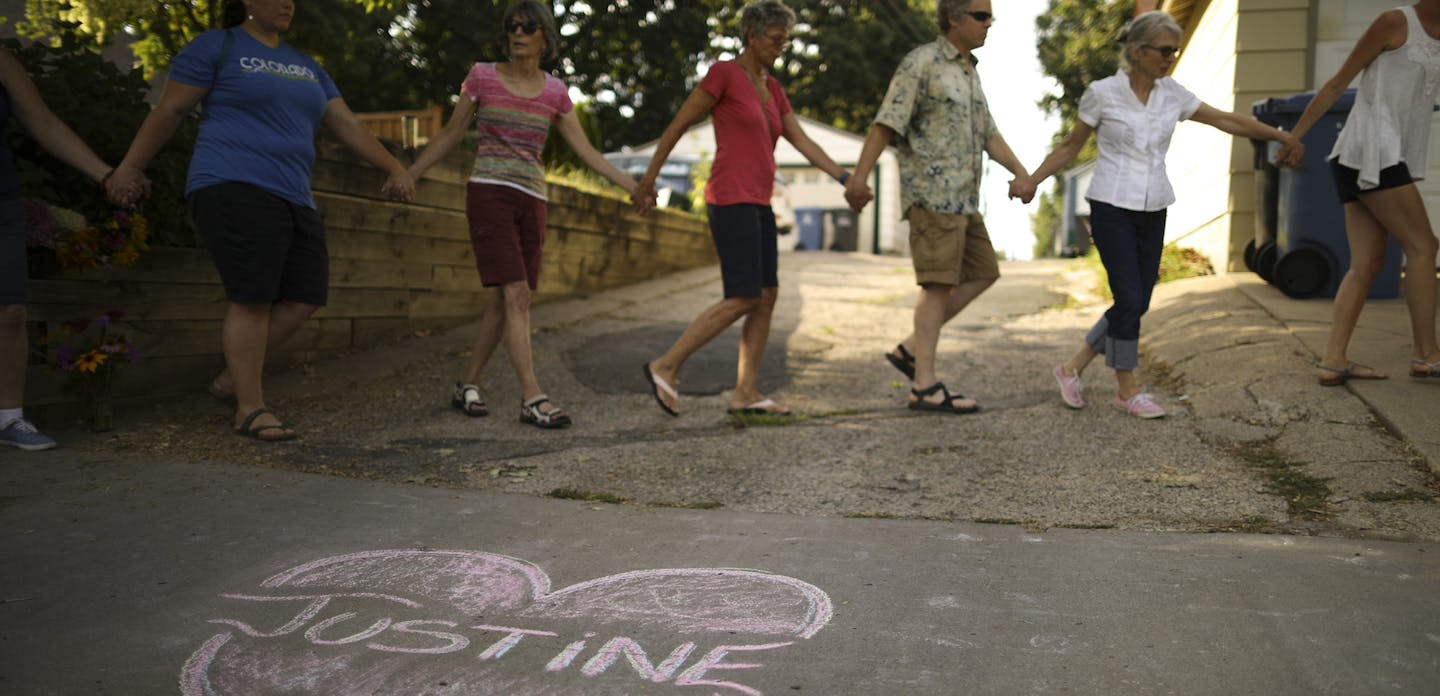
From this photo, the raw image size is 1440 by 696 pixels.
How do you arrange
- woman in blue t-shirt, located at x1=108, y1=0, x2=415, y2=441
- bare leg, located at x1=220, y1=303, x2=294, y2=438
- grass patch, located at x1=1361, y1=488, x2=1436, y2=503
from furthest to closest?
bare leg, located at x1=220, y1=303, x2=294, y2=438, woman in blue t-shirt, located at x1=108, y1=0, x2=415, y2=441, grass patch, located at x1=1361, y1=488, x2=1436, y2=503

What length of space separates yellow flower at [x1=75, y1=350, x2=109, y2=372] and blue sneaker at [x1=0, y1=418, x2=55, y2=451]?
13.2 inches

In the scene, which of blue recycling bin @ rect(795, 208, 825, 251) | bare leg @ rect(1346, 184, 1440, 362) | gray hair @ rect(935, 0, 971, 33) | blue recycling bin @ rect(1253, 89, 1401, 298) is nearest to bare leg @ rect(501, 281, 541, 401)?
gray hair @ rect(935, 0, 971, 33)

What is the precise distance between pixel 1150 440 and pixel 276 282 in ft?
11.7

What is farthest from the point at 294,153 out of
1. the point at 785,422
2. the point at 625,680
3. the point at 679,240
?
the point at 679,240

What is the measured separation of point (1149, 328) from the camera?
7.14m

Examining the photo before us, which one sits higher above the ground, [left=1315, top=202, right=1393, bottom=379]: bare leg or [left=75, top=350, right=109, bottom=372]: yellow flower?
[left=1315, top=202, right=1393, bottom=379]: bare leg

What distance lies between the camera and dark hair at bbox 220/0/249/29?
460 centimetres

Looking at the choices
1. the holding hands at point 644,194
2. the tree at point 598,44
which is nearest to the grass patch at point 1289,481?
the holding hands at point 644,194

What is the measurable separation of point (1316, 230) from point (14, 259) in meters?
6.97

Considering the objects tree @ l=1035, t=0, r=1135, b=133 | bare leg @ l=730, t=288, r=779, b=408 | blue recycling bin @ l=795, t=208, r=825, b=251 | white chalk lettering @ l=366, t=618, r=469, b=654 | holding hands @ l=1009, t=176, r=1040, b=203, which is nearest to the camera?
white chalk lettering @ l=366, t=618, r=469, b=654

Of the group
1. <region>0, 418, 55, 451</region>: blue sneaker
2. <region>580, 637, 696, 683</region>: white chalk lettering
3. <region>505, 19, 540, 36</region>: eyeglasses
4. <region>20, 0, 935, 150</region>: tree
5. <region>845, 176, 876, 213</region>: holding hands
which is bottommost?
<region>580, 637, 696, 683</region>: white chalk lettering

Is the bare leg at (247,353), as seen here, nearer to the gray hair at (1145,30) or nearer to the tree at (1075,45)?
Answer: the gray hair at (1145,30)

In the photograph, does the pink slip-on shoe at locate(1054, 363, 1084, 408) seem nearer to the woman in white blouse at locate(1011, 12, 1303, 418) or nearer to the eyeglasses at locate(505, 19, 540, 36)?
the woman in white blouse at locate(1011, 12, 1303, 418)

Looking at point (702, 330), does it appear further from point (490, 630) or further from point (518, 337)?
point (490, 630)
